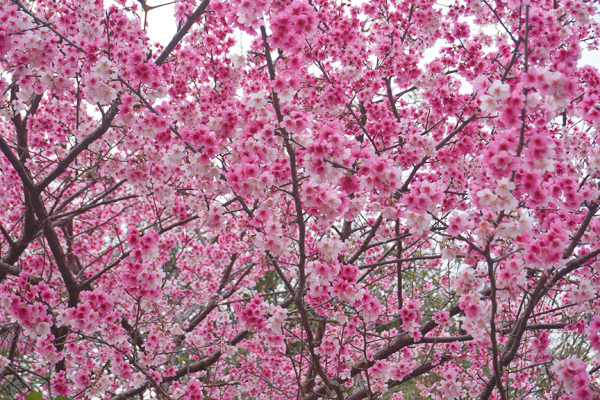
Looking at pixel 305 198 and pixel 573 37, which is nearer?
pixel 305 198

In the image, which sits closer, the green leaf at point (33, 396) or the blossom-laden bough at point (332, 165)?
the blossom-laden bough at point (332, 165)

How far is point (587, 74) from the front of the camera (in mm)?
4184

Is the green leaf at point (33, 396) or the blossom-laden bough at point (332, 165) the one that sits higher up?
the blossom-laden bough at point (332, 165)

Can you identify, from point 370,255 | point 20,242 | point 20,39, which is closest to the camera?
point 20,39

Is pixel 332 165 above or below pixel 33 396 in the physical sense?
above

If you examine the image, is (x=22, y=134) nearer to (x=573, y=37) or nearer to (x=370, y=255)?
(x=370, y=255)

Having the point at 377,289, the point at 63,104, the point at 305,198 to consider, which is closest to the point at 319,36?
the point at 305,198

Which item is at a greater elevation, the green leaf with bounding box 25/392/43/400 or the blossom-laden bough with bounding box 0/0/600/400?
the blossom-laden bough with bounding box 0/0/600/400

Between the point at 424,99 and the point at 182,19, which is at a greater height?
the point at 424,99

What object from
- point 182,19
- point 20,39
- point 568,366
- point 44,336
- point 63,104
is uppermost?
point 182,19

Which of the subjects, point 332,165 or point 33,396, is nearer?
point 332,165

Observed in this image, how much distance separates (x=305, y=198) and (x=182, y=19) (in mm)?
3414

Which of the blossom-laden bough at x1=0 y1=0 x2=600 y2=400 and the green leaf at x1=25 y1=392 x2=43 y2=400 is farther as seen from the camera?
the green leaf at x1=25 y1=392 x2=43 y2=400

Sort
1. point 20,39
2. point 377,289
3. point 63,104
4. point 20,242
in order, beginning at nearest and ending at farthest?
point 20,39 < point 20,242 < point 63,104 < point 377,289
